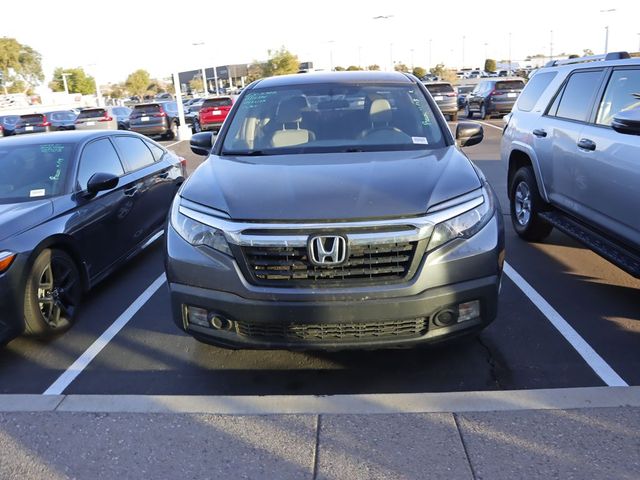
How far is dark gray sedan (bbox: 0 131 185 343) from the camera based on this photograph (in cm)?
397

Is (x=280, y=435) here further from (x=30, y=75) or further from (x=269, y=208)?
(x=30, y=75)

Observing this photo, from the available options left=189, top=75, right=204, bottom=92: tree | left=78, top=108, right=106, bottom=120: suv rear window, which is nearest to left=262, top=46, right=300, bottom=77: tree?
left=189, top=75, right=204, bottom=92: tree

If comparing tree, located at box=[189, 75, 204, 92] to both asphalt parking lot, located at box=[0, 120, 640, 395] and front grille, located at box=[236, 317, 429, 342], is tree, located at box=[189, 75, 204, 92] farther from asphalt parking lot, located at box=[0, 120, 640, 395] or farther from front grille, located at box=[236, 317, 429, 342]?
front grille, located at box=[236, 317, 429, 342]

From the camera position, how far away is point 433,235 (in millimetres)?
3045

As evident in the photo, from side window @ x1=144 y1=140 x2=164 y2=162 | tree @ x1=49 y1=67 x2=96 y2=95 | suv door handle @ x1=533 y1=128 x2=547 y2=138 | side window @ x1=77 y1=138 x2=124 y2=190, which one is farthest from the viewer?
tree @ x1=49 y1=67 x2=96 y2=95

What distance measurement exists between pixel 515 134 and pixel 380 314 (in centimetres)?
431

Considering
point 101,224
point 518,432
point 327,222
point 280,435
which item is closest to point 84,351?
point 101,224

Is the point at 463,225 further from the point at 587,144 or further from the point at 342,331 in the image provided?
the point at 587,144

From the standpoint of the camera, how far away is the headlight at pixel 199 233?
312cm

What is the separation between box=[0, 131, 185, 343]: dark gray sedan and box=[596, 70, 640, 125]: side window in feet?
13.8

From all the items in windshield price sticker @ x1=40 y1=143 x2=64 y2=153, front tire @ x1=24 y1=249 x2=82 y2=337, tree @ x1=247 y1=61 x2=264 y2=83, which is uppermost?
tree @ x1=247 y1=61 x2=264 y2=83

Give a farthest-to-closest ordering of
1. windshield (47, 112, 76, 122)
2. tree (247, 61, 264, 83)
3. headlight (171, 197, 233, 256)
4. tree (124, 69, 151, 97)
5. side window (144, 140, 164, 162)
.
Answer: tree (124, 69, 151, 97), tree (247, 61, 264, 83), windshield (47, 112, 76, 122), side window (144, 140, 164, 162), headlight (171, 197, 233, 256)

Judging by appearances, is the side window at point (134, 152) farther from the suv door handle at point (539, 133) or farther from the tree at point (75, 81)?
the tree at point (75, 81)

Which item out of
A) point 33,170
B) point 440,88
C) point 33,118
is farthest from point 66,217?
point 33,118
